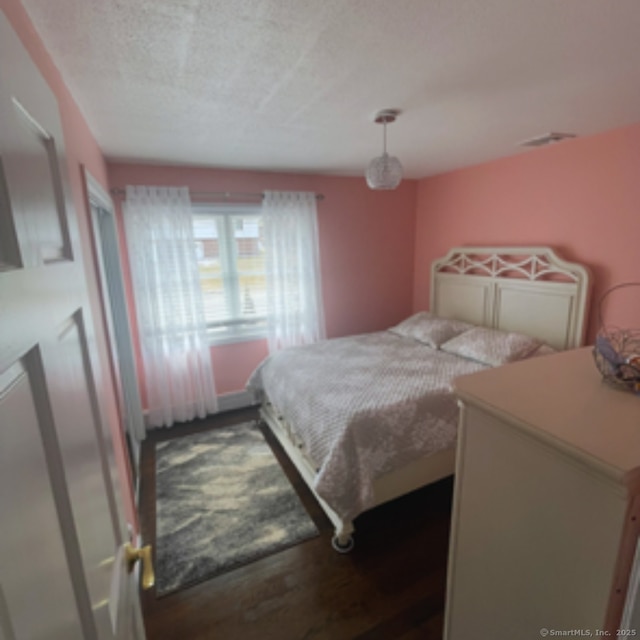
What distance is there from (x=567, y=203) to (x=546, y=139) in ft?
1.63

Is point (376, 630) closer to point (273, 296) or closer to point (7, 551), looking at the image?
point (7, 551)

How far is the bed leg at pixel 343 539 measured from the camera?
187 centimetres

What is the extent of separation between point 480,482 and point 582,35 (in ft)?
5.05

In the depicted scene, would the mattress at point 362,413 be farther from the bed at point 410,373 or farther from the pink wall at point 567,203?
the pink wall at point 567,203

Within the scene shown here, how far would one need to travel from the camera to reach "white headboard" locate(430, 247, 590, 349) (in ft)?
8.42

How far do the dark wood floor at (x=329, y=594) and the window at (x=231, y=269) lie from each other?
1.85 meters

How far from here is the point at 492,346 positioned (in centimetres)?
269

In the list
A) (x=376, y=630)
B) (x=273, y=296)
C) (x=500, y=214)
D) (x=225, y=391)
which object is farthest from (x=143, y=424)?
(x=500, y=214)

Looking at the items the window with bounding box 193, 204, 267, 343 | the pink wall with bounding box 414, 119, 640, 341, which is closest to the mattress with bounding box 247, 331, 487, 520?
the window with bounding box 193, 204, 267, 343

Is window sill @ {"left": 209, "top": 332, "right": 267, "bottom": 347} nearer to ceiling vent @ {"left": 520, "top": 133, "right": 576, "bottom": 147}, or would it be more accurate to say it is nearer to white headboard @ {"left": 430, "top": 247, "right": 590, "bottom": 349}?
white headboard @ {"left": 430, "top": 247, "right": 590, "bottom": 349}

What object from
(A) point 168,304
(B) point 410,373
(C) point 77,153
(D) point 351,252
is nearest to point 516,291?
(B) point 410,373

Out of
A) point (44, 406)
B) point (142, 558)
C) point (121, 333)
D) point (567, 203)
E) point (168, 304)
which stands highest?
point (567, 203)

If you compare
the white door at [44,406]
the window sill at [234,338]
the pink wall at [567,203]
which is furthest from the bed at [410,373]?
the white door at [44,406]

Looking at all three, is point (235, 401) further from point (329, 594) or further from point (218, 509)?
point (329, 594)
